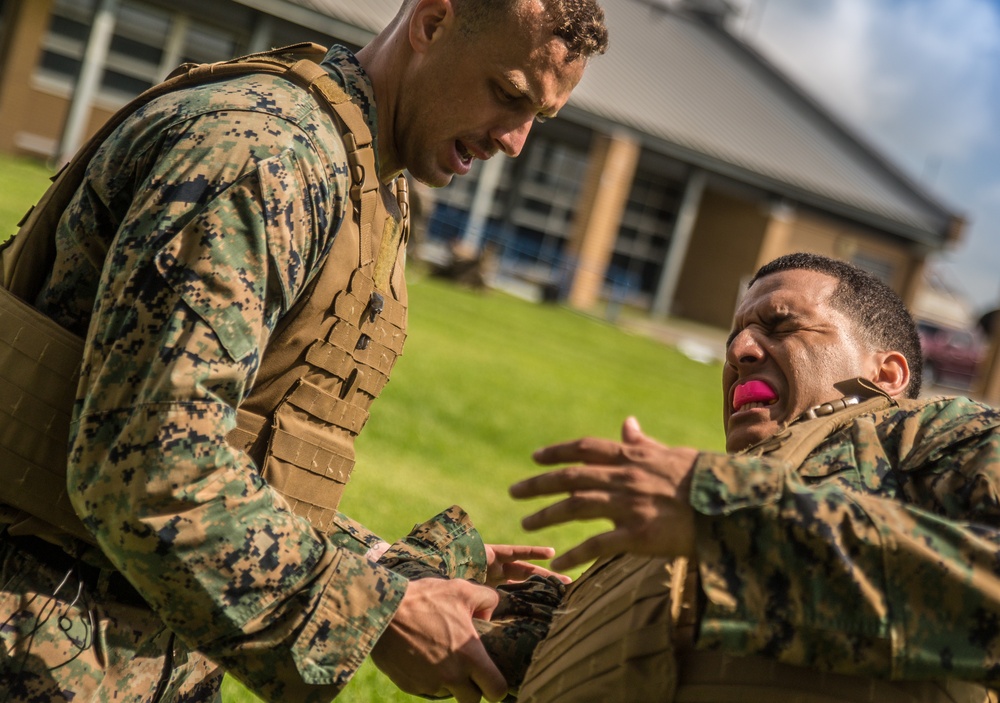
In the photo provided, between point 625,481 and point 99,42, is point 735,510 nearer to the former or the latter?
point 625,481

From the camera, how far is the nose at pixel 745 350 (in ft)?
10.5

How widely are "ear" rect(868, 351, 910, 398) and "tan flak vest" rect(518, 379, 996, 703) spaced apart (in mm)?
963

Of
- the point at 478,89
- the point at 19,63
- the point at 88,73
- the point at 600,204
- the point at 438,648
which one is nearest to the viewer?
the point at 438,648

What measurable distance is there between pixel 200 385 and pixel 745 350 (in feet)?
5.39

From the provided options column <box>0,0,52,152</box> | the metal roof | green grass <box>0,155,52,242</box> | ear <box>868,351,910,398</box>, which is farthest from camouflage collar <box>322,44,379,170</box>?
the metal roof

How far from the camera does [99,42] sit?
80.3 feet

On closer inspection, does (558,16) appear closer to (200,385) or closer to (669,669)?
(200,385)

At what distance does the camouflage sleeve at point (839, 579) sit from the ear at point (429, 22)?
4.23 feet

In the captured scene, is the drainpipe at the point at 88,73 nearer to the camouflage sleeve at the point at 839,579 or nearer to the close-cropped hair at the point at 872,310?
the close-cropped hair at the point at 872,310

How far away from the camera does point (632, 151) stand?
2920 cm

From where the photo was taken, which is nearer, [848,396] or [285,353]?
[285,353]

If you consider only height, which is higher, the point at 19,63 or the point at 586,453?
the point at 19,63

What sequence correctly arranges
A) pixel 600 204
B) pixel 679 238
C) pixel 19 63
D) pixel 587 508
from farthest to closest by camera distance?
pixel 679 238
pixel 600 204
pixel 19 63
pixel 587 508

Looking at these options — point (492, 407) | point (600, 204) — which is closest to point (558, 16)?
point (492, 407)
